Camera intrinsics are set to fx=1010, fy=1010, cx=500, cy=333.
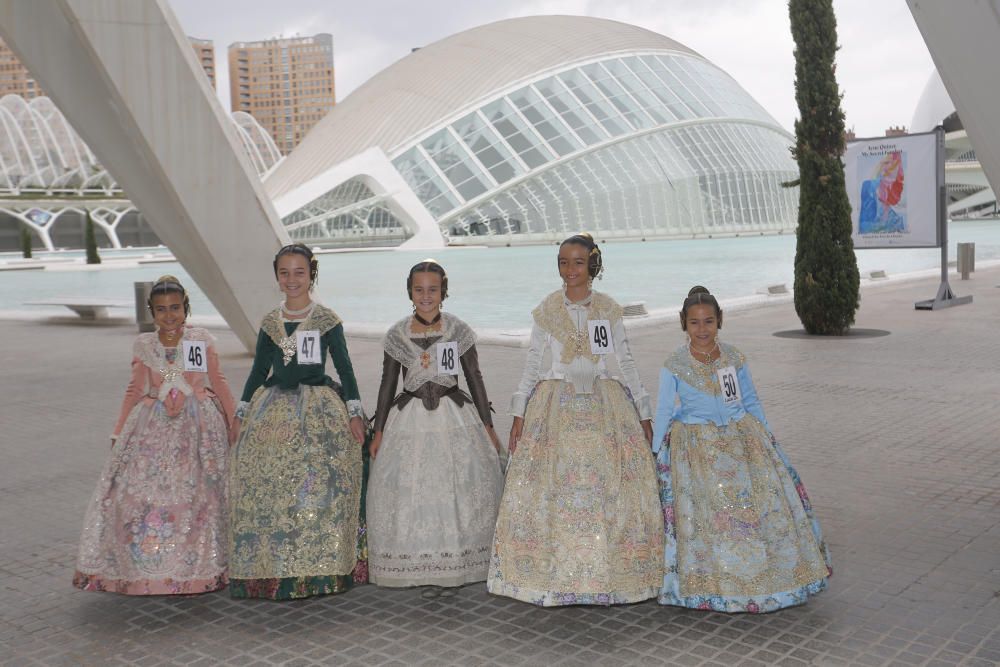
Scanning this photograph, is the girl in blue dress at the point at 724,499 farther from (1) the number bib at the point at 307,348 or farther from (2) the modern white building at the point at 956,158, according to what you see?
(2) the modern white building at the point at 956,158

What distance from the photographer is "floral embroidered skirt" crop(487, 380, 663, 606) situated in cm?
368

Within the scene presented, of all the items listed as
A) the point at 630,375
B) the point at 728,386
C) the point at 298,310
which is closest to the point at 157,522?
the point at 298,310

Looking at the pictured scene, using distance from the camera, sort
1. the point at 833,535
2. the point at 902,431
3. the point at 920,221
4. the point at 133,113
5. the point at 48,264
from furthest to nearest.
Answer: the point at 48,264
the point at 920,221
the point at 133,113
the point at 902,431
the point at 833,535

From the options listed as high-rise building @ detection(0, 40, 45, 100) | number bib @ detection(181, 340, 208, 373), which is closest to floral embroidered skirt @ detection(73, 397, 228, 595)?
number bib @ detection(181, 340, 208, 373)

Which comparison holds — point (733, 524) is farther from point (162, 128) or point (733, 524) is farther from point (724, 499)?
point (162, 128)

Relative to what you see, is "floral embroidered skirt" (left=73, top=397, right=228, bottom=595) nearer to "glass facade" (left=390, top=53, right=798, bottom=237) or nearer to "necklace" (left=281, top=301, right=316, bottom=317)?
"necklace" (left=281, top=301, right=316, bottom=317)

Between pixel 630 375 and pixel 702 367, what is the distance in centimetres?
28

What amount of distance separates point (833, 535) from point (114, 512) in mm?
3138

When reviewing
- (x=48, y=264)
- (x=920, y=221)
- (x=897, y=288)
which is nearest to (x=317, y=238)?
(x=48, y=264)

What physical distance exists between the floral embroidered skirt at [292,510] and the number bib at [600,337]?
107 centimetres

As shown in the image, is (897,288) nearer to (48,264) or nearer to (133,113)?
(133,113)

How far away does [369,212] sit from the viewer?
140 ft

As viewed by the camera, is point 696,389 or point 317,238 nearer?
point 696,389

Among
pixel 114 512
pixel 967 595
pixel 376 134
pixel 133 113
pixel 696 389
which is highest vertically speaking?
pixel 376 134
